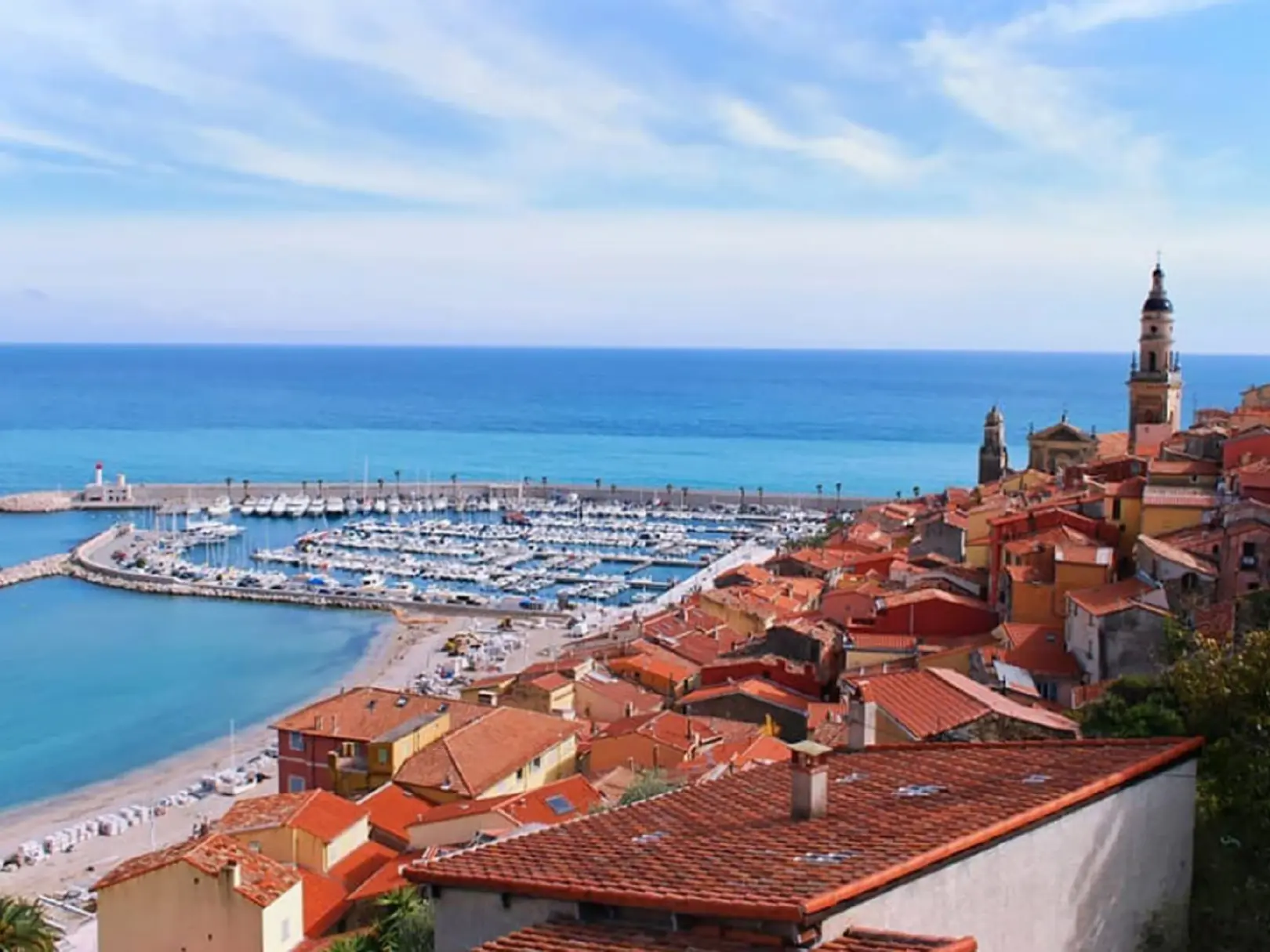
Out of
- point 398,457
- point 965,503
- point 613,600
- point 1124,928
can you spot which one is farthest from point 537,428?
point 1124,928

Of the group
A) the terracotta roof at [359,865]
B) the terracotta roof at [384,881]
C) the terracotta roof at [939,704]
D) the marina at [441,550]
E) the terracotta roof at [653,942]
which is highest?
the terracotta roof at [653,942]

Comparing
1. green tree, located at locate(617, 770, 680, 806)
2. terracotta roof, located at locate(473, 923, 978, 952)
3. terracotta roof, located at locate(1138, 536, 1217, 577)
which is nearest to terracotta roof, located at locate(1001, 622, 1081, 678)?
terracotta roof, located at locate(1138, 536, 1217, 577)

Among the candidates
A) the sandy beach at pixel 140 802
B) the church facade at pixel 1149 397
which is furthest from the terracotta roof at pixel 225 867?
the church facade at pixel 1149 397

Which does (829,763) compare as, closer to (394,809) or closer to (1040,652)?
(394,809)

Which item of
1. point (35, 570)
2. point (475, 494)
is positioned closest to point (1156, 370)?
point (35, 570)

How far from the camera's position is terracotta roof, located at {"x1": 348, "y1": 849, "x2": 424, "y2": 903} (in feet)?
48.3

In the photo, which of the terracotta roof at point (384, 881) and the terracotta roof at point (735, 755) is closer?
the terracotta roof at point (384, 881)

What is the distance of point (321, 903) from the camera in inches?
585

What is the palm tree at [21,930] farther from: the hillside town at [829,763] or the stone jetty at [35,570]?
the stone jetty at [35,570]

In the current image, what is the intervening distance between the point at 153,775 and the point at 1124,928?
89.0 feet

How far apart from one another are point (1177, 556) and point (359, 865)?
12944mm

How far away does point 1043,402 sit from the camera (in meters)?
168

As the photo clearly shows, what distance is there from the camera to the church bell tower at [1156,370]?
37.5 meters

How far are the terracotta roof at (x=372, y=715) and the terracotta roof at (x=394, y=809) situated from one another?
2.44 m
